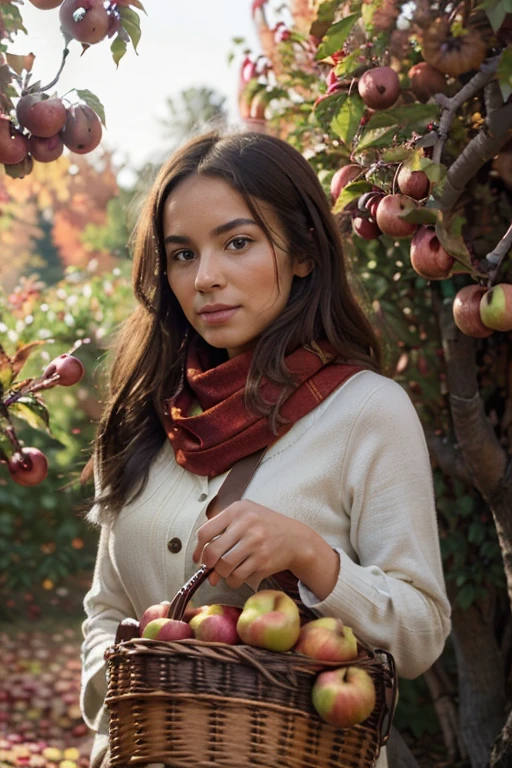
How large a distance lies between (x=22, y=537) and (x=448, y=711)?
314 centimetres

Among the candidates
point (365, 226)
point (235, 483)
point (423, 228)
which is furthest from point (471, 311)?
point (235, 483)

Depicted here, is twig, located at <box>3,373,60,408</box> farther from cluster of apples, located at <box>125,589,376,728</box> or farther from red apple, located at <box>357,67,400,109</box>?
red apple, located at <box>357,67,400,109</box>

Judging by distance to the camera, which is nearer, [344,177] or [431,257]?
[431,257]

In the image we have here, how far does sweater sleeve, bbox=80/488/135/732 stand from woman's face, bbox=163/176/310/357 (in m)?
0.54

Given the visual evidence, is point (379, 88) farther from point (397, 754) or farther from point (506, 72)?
point (397, 754)

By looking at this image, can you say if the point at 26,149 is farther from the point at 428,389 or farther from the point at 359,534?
the point at 428,389

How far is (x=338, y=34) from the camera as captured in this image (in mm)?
2176

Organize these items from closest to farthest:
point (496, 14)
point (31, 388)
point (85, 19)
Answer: point (85, 19) < point (496, 14) < point (31, 388)

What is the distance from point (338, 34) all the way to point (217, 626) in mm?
1271

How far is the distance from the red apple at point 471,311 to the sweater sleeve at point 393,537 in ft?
0.63

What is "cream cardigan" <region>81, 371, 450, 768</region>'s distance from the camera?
6.00 ft

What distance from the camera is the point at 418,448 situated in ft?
6.40

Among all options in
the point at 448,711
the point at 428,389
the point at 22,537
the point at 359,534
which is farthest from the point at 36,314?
the point at 359,534

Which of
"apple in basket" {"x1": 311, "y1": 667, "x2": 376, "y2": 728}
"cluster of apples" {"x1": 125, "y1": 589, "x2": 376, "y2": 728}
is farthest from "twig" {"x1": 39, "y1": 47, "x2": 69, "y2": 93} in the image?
"apple in basket" {"x1": 311, "y1": 667, "x2": 376, "y2": 728}
